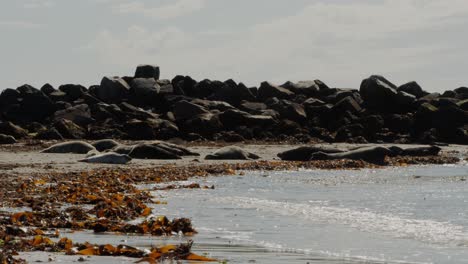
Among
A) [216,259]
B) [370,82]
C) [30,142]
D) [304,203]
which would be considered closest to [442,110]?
[370,82]

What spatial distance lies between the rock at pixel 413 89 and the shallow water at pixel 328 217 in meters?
25.7

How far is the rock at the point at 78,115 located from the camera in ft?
134

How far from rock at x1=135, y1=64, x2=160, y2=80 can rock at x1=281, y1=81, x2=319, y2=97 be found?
937 cm

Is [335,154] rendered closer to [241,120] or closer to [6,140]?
[241,120]

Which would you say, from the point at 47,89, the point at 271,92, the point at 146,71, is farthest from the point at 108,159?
the point at 146,71

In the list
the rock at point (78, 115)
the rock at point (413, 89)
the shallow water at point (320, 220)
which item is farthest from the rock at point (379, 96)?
the shallow water at point (320, 220)

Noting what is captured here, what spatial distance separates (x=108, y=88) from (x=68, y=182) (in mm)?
31795

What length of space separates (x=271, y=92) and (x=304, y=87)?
215 centimetres

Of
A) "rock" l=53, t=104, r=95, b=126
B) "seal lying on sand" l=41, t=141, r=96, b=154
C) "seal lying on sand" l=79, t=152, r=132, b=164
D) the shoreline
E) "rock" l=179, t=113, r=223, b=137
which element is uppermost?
"rock" l=53, t=104, r=95, b=126

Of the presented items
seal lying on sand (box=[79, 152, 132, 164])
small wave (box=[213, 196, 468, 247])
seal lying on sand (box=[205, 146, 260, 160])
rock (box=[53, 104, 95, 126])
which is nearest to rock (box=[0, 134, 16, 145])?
rock (box=[53, 104, 95, 126])

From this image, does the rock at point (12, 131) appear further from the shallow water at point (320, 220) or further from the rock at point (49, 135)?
the shallow water at point (320, 220)

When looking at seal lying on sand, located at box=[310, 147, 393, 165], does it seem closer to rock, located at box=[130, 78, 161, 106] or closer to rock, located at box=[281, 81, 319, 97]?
rock, located at box=[281, 81, 319, 97]

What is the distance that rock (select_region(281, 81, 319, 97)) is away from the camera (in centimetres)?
4784

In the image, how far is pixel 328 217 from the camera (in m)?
13.0
